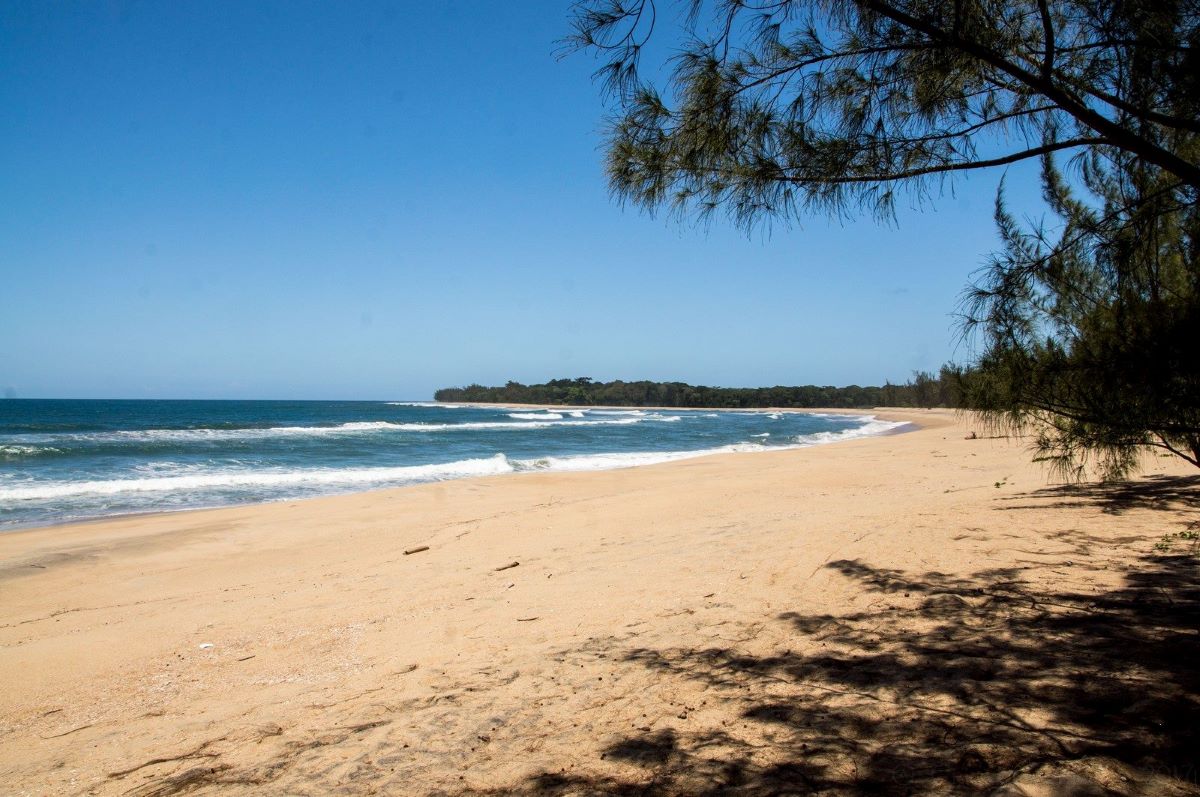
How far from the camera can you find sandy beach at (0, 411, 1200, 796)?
2385mm

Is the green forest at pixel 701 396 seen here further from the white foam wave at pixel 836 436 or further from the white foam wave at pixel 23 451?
the white foam wave at pixel 23 451

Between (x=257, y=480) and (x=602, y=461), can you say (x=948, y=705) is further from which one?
(x=602, y=461)

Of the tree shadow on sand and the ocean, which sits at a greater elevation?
the tree shadow on sand

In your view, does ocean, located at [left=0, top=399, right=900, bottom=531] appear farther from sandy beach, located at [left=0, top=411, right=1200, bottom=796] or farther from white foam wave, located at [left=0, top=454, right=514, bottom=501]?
sandy beach, located at [left=0, top=411, right=1200, bottom=796]

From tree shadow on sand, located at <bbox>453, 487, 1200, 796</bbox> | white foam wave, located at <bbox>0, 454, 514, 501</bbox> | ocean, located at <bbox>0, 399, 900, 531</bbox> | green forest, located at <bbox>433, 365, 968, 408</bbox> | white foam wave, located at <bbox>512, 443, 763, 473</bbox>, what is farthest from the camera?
green forest, located at <bbox>433, 365, 968, 408</bbox>

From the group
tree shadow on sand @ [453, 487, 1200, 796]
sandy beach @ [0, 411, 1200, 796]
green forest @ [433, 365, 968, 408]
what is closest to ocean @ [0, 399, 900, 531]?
sandy beach @ [0, 411, 1200, 796]

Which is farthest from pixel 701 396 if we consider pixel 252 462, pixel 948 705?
pixel 948 705

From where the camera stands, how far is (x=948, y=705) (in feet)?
8.63

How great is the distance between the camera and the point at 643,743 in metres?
2.61

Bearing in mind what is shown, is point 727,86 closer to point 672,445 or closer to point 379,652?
point 379,652

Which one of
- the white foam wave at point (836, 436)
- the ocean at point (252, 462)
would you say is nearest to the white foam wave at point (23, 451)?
the ocean at point (252, 462)

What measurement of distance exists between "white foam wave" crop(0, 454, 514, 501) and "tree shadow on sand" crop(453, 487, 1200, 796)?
14.2 meters

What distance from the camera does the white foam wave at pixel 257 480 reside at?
1466cm

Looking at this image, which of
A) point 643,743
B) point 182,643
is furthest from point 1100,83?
point 182,643
